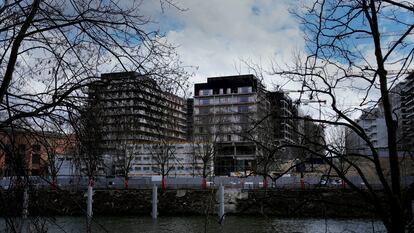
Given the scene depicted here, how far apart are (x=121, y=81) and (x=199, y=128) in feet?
233

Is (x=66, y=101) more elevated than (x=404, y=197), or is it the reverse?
(x=66, y=101)

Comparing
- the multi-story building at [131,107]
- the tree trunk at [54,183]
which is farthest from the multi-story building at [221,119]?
the multi-story building at [131,107]

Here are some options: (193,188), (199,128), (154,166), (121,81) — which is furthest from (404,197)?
(154,166)

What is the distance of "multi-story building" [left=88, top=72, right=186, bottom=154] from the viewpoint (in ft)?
16.5

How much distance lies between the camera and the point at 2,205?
193 inches

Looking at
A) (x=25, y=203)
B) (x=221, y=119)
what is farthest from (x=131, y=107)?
(x=221, y=119)

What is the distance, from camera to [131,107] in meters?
5.13

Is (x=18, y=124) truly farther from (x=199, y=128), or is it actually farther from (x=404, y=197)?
(x=199, y=128)

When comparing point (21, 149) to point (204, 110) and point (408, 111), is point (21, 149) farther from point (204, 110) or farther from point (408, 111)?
point (204, 110)

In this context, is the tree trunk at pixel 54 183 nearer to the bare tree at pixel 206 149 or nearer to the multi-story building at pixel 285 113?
the multi-story building at pixel 285 113

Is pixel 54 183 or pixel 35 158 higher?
pixel 35 158

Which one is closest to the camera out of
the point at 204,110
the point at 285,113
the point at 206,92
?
the point at 285,113

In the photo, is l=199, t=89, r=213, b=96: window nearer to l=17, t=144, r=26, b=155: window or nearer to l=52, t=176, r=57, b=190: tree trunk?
l=52, t=176, r=57, b=190: tree trunk

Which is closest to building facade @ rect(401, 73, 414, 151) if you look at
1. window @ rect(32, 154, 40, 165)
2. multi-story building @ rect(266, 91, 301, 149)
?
multi-story building @ rect(266, 91, 301, 149)
